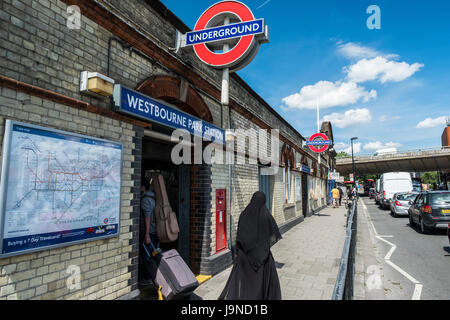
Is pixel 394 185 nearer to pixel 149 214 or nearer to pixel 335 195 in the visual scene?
pixel 335 195

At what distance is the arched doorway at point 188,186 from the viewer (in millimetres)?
5938

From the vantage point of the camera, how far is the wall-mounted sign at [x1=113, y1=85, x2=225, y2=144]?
388 cm

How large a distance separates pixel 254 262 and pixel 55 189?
2.57 metres

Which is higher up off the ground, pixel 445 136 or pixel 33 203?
pixel 445 136

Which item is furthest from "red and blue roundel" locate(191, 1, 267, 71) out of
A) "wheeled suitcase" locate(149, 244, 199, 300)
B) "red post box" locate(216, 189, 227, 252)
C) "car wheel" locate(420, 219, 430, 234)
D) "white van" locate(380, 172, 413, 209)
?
"white van" locate(380, 172, 413, 209)

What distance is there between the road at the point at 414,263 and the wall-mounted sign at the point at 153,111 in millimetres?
4363

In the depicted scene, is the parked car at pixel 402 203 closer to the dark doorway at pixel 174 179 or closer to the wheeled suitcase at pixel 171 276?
the dark doorway at pixel 174 179

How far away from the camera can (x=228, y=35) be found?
15.2 feet

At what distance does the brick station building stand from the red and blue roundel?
25.0 inches

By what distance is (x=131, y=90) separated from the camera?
4.01 meters

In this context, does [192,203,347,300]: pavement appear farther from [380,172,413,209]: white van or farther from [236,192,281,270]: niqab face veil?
[380,172,413,209]: white van

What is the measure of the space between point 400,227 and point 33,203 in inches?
546
